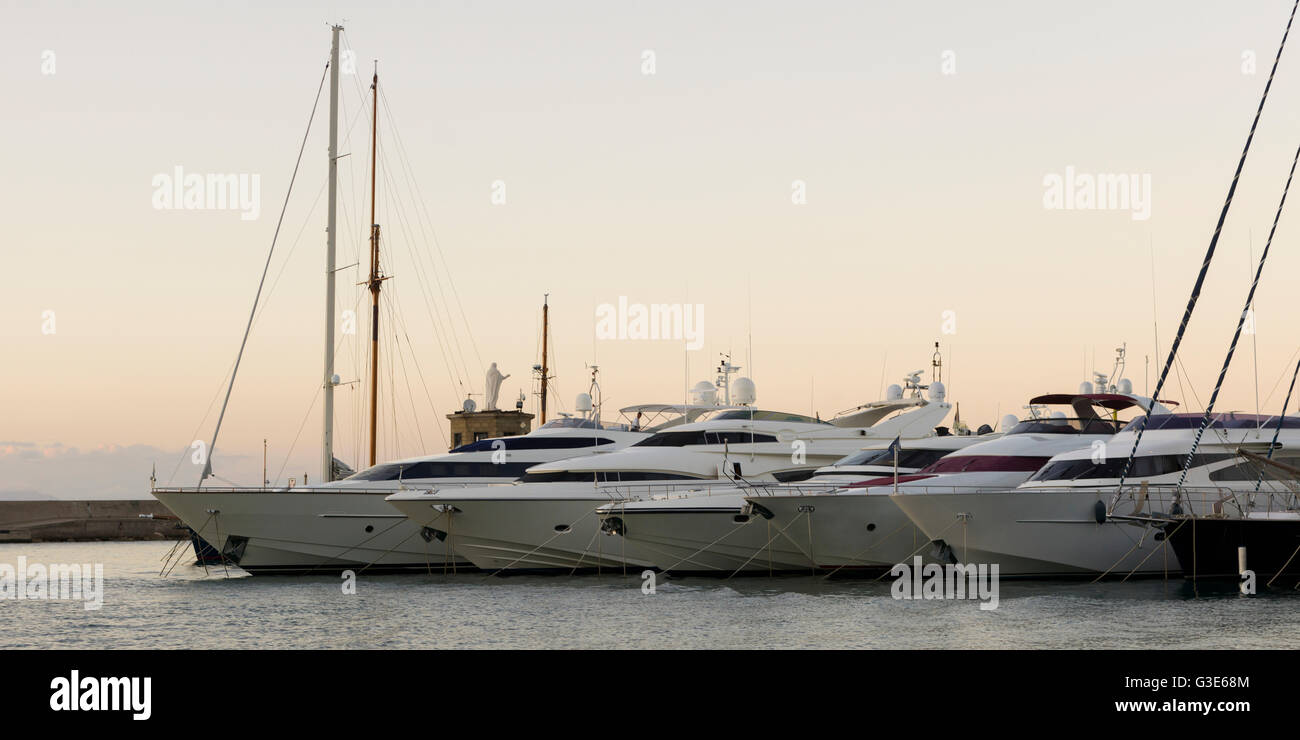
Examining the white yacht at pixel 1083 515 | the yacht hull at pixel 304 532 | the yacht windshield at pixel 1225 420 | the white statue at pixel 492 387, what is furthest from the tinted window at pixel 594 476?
the white statue at pixel 492 387

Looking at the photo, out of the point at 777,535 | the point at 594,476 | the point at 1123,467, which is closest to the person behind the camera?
the point at 1123,467

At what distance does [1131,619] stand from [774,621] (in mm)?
5688

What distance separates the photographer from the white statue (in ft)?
193

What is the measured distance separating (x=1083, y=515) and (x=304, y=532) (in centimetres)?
1834

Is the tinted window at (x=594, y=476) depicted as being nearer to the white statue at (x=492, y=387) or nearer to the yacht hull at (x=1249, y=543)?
the yacht hull at (x=1249, y=543)

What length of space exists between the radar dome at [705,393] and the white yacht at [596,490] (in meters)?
8.72

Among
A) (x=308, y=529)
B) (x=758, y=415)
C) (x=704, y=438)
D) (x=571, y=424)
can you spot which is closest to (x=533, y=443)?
(x=571, y=424)

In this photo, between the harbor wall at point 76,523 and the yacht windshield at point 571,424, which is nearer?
the yacht windshield at point 571,424

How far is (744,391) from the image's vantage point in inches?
1699

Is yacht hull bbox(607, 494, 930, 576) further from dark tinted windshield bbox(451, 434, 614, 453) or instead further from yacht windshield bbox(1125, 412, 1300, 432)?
dark tinted windshield bbox(451, 434, 614, 453)

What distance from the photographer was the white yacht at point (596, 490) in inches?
1214

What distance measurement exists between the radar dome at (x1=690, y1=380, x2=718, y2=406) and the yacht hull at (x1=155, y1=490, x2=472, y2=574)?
1502 cm

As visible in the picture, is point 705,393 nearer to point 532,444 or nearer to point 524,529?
point 532,444
